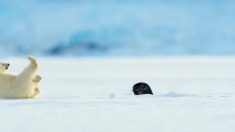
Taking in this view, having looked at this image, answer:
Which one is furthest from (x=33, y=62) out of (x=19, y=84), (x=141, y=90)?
(x=141, y=90)

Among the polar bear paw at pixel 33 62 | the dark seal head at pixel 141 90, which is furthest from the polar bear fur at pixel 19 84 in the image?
the dark seal head at pixel 141 90

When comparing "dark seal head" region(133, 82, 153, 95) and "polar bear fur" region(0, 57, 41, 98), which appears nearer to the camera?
"polar bear fur" region(0, 57, 41, 98)

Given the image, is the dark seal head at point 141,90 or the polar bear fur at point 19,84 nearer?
the polar bear fur at point 19,84

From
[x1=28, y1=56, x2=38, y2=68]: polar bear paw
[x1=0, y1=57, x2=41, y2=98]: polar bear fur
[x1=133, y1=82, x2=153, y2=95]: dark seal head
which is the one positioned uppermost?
[x1=133, y1=82, x2=153, y2=95]: dark seal head

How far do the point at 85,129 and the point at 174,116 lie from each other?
2.59ft

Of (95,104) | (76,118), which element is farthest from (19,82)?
(76,118)

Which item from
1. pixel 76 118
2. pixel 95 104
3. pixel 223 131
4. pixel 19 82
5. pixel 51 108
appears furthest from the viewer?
pixel 19 82

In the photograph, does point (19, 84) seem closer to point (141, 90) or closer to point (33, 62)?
point (33, 62)

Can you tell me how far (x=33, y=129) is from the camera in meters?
4.14

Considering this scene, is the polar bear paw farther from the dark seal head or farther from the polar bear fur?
the dark seal head

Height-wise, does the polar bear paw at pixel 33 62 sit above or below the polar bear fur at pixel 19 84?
above

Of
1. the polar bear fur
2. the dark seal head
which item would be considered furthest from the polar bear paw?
the dark seal head

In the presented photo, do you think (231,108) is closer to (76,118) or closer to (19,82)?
(76,118)

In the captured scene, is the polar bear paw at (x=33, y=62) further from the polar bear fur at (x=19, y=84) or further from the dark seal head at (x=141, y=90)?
the dark seal head at (x=141, y=90)
